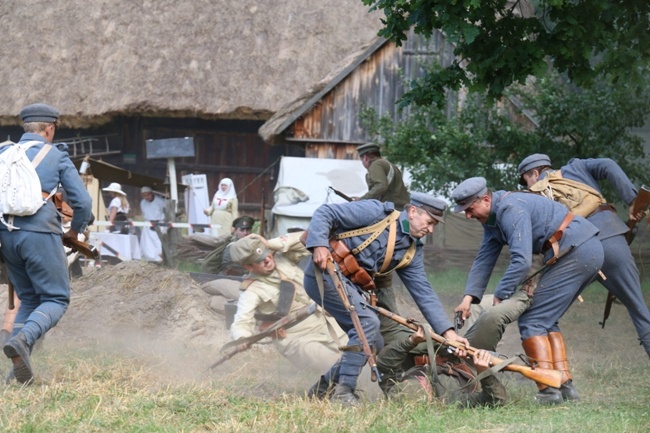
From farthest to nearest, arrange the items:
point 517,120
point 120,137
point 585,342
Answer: point 120,137 < point 517,120 < point 585,342

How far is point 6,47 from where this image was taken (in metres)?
24.8

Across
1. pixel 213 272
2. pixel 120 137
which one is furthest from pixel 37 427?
pixel 120 137

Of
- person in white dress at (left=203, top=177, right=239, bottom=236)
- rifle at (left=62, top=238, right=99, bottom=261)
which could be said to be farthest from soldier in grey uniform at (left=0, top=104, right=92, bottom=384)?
person in white dress at (left=203, top=177, right=239, bottom=236)

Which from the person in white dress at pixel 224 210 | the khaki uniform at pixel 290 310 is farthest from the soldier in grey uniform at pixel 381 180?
the person in white dress at pixel 224 210

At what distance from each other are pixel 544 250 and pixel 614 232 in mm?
890

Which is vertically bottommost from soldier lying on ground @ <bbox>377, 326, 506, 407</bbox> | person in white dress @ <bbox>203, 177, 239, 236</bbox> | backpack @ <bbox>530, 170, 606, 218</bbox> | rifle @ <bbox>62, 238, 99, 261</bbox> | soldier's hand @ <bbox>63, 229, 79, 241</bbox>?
person in white dress @ <bbox>203, 177, 239, 236</bbox>

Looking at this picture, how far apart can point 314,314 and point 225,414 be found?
2.87 metres

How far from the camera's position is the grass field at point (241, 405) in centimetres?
529

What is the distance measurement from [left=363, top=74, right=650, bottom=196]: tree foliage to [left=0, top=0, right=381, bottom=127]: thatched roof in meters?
7.99

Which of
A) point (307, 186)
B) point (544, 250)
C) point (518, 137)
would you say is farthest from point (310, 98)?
point (544, 250)

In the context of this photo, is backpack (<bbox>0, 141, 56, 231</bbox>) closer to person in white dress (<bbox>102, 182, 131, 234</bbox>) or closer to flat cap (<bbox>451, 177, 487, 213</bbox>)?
flat cap (<bbox>451, 177, 487, 213</bbox>)

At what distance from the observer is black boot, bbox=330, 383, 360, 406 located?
6.04 meters

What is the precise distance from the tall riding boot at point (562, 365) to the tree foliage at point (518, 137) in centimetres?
781

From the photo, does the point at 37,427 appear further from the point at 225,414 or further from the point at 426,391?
the point at 426,391
